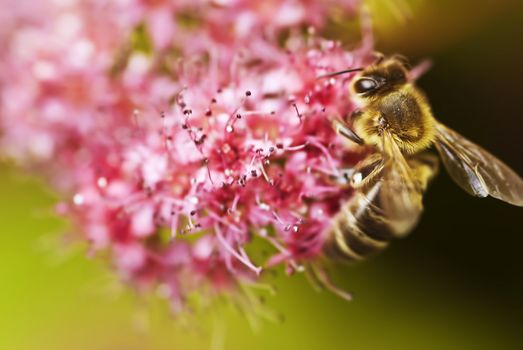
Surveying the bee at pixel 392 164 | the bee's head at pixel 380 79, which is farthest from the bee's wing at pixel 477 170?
the bee's head at pixel 380 79

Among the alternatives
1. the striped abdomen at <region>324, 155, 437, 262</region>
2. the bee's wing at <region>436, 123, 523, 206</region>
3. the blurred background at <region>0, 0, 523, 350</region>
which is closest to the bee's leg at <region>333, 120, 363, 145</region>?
the striped abdomen at <region>324, 155, 437, 262</region>

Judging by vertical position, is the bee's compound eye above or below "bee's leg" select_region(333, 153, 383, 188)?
above

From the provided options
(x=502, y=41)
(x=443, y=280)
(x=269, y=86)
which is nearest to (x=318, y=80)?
(x=269, y=86)

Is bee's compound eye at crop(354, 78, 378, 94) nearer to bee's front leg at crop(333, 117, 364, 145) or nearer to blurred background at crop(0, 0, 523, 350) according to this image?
bee's front leg at crop(333, 117, 364, 145)

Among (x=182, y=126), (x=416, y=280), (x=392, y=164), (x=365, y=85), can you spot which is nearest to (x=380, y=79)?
(x=365, y=85)

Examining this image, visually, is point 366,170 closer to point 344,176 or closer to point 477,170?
point 344,176

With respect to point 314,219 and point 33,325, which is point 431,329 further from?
point 33,325

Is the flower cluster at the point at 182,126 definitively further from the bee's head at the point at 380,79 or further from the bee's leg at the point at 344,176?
the bee's head at the point at 380,79

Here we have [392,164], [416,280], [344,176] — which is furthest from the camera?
[416,280]

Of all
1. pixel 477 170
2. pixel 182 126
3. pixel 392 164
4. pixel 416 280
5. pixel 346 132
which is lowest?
pixel 416 280
